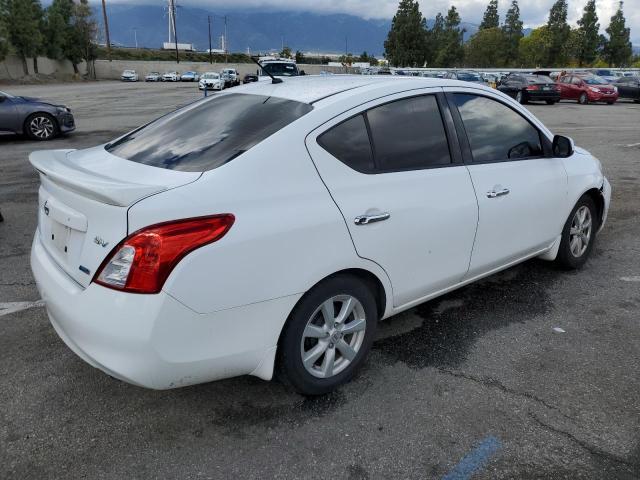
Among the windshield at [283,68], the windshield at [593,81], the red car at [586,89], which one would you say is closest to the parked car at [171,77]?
the windshield at [283,68]

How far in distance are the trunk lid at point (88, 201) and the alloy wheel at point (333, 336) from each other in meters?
0.94

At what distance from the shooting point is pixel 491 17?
278 ft

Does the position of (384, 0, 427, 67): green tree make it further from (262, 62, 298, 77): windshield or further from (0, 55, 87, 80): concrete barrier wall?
(262, 62, 298, 77): windshield

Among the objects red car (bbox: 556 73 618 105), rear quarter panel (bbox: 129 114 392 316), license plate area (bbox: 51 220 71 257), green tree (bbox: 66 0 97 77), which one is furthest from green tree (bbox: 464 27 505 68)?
license plate area (bbox: 51 220 71 257)

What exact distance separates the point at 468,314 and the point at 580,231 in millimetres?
1432

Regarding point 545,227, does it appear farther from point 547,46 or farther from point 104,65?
Answer: point 104,65

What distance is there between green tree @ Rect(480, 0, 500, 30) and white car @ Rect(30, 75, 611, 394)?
89.5 m

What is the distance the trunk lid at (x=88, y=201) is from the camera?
2326mm

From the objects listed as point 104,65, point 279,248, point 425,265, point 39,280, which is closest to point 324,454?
point 279,248

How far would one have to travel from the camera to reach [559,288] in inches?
172

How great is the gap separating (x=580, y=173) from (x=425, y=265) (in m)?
1.99

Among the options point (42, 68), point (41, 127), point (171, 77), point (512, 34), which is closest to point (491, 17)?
point (512, 34)

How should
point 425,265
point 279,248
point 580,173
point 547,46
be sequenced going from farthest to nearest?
point 547,46, point 580,173, point 425,265, point 279,248

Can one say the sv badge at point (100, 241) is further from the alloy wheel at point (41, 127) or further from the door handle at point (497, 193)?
the alloy wheel at point (41, 127)
